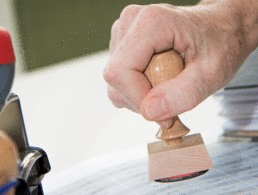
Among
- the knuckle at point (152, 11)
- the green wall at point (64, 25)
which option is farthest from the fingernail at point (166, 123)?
the green wall at point (64, 25)

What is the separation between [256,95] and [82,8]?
213cm

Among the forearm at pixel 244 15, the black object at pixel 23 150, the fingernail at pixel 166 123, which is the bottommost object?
the fingernail at pixel 166 123

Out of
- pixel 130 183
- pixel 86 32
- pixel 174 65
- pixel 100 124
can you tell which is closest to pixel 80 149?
pixel 100 124

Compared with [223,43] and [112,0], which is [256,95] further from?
[112,0]

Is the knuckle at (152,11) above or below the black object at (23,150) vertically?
above

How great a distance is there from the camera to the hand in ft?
1.25

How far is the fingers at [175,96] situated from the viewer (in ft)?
1.23

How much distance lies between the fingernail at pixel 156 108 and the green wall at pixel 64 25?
2.16m

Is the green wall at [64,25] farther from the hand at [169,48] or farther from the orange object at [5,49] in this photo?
the orange object at [5,49]

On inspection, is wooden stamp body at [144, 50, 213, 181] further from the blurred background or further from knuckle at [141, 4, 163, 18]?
the blurred background

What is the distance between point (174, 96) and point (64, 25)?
2202mm

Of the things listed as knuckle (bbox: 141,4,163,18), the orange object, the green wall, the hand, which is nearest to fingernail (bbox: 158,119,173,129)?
the hand

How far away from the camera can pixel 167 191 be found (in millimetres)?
386

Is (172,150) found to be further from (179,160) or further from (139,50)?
(139,50)
